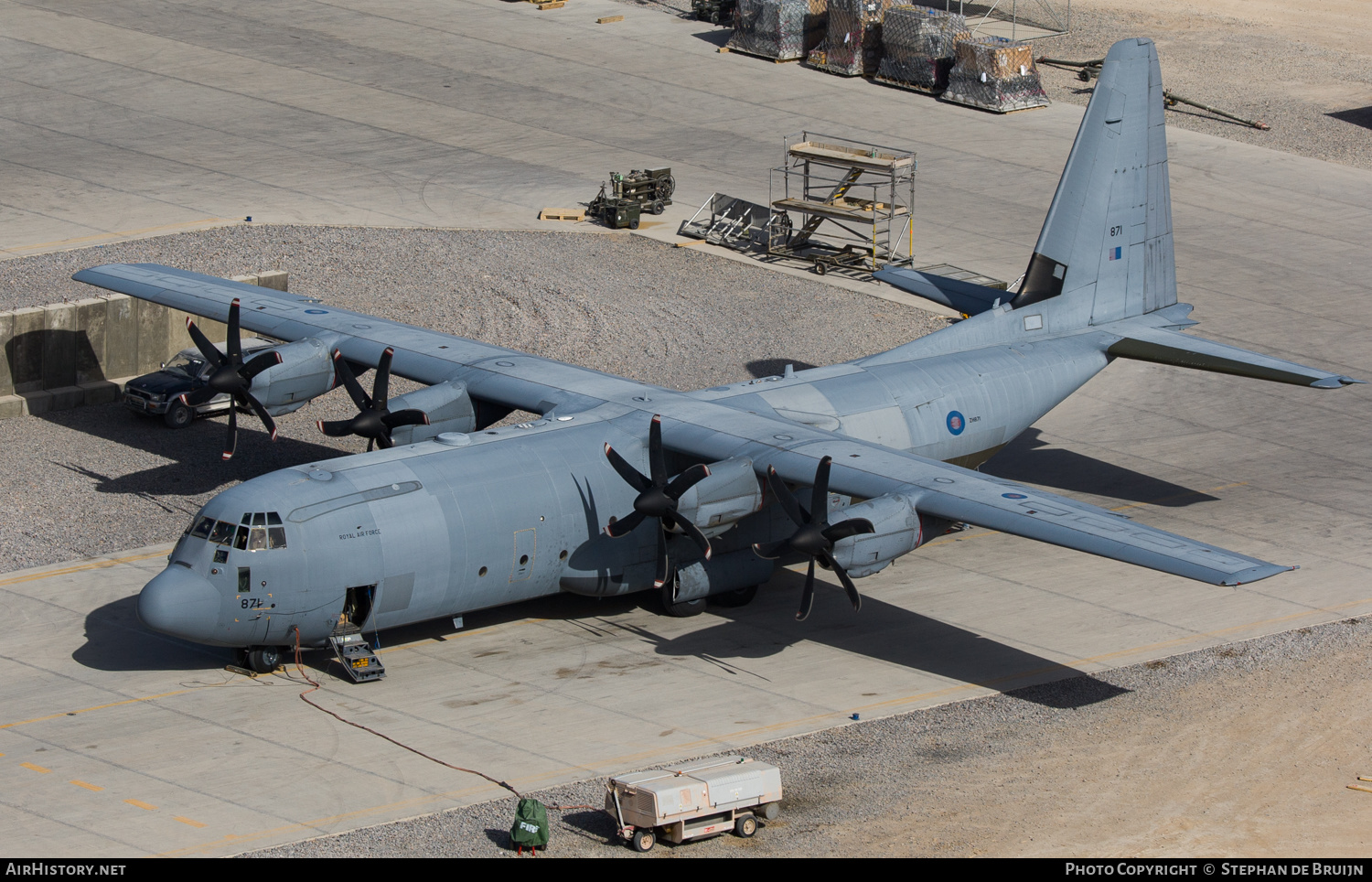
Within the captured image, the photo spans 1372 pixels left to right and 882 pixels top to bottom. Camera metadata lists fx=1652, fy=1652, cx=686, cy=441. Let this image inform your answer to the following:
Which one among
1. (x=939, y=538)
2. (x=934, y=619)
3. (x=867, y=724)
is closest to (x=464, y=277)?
(x=939, y=538)

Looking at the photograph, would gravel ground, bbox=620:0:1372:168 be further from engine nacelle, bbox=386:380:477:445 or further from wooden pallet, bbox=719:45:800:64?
engine nacelle, bbox=386:380:477:445

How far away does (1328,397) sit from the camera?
46844 mm

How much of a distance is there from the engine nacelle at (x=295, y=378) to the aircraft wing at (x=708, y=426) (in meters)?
0.75

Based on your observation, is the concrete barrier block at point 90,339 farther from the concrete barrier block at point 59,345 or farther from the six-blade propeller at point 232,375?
the six-blade propeller at point 232,375

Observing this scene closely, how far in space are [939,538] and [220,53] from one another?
4936 cm

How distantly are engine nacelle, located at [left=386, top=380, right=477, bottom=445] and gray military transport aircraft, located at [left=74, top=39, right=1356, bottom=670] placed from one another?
0.05 m

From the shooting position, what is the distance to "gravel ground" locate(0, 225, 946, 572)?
4053 cm

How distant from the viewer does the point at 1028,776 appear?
27.4 m

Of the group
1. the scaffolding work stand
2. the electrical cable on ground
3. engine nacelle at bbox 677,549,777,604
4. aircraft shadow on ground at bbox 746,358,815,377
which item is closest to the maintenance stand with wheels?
the scaffolding work stand

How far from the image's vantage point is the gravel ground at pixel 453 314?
40.5 meters

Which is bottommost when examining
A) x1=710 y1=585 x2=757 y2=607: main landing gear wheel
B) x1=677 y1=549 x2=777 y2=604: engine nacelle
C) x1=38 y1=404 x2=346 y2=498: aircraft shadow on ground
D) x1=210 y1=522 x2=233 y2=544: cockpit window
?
x1=710 y1=585 x2=757 y2=607: main landing gear wheel

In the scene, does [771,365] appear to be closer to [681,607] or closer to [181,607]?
[681,607]

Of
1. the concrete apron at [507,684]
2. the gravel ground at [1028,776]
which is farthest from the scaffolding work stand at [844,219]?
the gravel ground at [1028,776]

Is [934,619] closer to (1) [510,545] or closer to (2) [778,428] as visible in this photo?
(2) [778,428]
